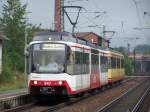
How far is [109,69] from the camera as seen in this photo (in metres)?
42.2

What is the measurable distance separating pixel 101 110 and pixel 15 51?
4476 cm

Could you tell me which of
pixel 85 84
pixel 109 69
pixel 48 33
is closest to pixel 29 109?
pixel 48 33

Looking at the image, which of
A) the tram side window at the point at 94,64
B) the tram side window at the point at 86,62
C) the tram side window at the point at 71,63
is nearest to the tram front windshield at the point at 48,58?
the tram side window at the point at 71,63

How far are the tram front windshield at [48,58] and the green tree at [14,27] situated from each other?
39882 millimetres

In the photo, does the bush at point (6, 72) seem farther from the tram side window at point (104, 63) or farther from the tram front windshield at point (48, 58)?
the tram front windshield at point (48, 58)

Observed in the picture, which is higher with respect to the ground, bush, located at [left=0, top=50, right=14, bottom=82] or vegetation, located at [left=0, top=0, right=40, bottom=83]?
vegetation, located at [left=0, top=0, right=40, bottom=83]

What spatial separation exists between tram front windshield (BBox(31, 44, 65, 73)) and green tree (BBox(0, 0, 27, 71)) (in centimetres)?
3988

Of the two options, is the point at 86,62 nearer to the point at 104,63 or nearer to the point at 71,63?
the point at 71,63

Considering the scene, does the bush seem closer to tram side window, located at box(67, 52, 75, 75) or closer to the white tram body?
the white tram body

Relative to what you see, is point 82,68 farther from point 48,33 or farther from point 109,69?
point 109,69

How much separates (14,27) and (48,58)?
1617 inches

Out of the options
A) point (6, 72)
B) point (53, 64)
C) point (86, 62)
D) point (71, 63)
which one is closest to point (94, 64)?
point (86, 62)

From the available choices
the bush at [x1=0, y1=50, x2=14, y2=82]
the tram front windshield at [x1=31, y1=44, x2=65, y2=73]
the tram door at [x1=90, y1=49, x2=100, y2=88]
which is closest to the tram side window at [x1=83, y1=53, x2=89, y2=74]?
the tram door at [x1=90, y1=49, x2=100, y2=88]

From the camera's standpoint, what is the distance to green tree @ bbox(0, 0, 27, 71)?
64.8m
